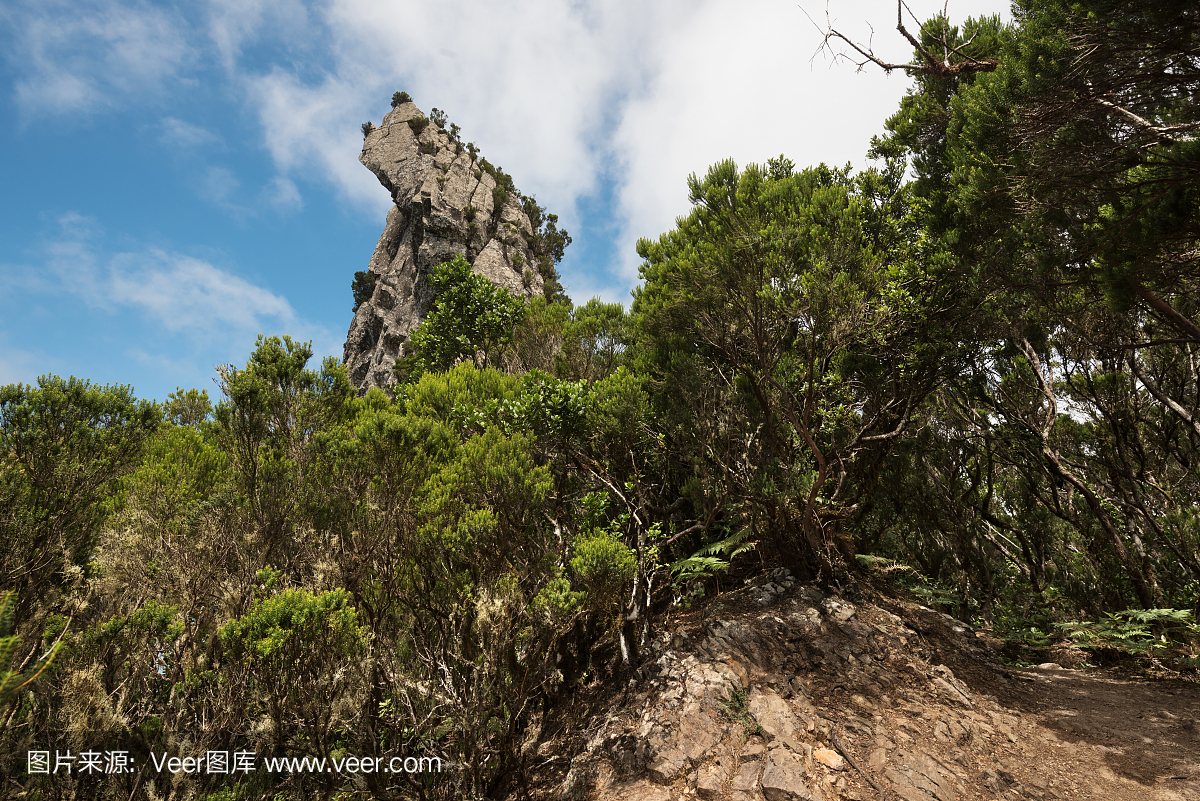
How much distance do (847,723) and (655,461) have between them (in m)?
5.69

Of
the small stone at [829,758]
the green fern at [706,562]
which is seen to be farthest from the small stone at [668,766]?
the green fern at [706,562]

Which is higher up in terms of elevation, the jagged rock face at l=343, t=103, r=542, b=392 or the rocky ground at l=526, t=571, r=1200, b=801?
the jagged rock face at l=343, t=103, r=542, b=392

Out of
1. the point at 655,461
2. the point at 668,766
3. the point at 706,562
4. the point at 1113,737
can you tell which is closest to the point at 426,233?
the point at 655,461

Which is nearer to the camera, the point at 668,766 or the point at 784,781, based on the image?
the point at 784,781

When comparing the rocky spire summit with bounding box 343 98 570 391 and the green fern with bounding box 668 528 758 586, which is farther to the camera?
the rocky spire summit with bounding box 343 98 570 391

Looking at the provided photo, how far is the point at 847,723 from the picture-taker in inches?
256

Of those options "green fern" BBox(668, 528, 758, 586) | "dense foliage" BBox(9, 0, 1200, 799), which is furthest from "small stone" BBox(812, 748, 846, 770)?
"dense foliage" BBox(9, 0, 1200, 799)

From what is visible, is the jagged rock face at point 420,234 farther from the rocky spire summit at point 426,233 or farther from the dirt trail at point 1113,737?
the dirt trail at point 1113,737

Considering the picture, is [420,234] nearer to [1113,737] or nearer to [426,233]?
[426,233]

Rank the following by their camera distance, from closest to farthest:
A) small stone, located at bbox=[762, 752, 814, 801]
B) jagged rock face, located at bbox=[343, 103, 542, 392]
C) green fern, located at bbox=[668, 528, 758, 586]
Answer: small stone, located at bbox=[762, 752, 814, 801] < green fern, located at bbox=[668, 528, 758, 586] < jagged rock face, located at bbox=[343, 103, 542, 392]

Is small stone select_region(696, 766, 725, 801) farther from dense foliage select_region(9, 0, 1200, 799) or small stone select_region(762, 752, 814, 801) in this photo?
dense foliage select_region(9, 0, 1200, 799)

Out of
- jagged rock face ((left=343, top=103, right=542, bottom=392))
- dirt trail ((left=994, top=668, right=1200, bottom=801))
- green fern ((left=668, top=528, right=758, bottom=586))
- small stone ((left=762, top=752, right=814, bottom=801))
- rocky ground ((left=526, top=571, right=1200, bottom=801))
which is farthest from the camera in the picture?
jagged rock face ((left=343, top=103, right=542, bottom=392))

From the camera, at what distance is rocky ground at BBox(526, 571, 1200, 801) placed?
18.6ft

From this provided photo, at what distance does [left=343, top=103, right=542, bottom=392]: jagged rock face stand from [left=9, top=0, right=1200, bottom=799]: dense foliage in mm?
28085
